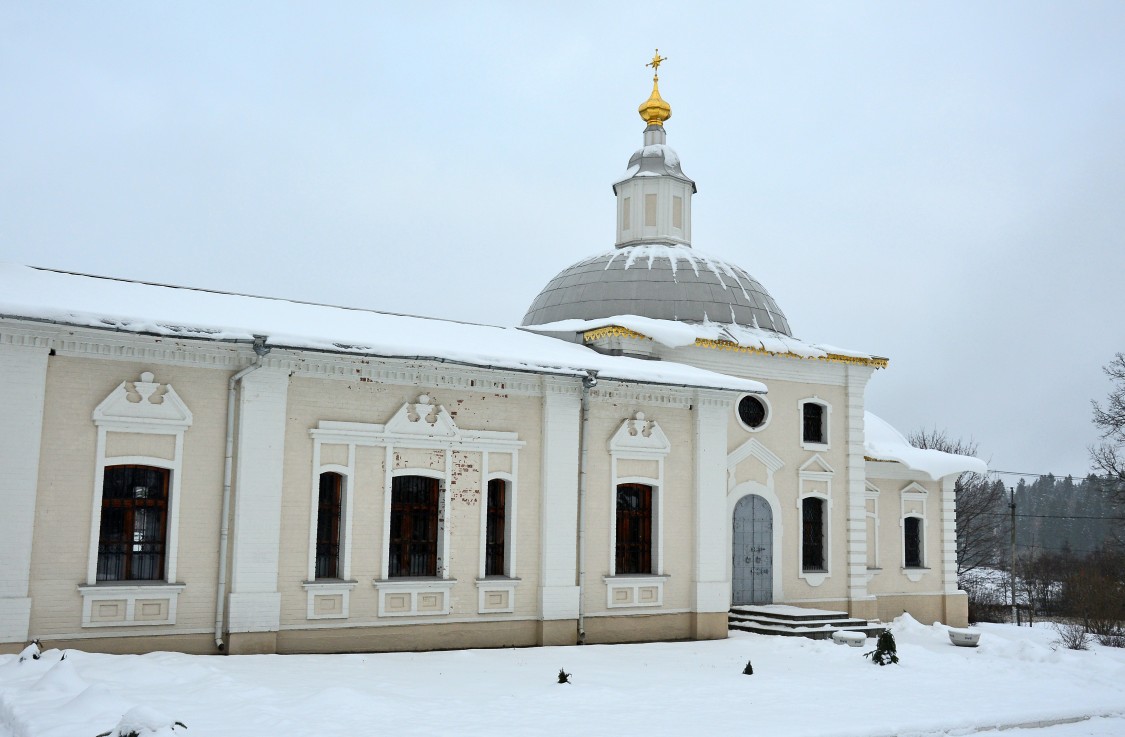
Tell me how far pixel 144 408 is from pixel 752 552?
11270 millimetres

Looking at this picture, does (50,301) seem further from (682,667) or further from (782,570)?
(782,570)

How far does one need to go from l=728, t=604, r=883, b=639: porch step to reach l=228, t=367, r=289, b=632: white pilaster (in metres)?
8.48

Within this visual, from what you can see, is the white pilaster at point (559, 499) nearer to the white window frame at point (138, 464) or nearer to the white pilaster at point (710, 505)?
the white pilaster at point (710, 505)

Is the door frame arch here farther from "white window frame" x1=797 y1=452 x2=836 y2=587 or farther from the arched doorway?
"white window frame" x1=797 y1=452 x2=836 y2=587

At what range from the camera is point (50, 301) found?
11742 millimetres

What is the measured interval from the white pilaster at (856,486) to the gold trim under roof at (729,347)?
23 cm

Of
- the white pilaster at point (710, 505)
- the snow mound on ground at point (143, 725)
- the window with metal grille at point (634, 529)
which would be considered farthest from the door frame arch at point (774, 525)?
the snow mound on ground at point (143, 725)

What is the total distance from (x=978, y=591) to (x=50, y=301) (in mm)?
45388

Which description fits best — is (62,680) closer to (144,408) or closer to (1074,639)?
(144,408)

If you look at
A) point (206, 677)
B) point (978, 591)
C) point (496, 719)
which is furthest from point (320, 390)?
point (978, 591)

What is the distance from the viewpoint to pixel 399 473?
1395cm

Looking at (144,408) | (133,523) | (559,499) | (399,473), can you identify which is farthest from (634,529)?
(144,408)

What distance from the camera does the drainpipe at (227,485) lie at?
12.4 meters

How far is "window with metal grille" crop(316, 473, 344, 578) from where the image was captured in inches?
534
